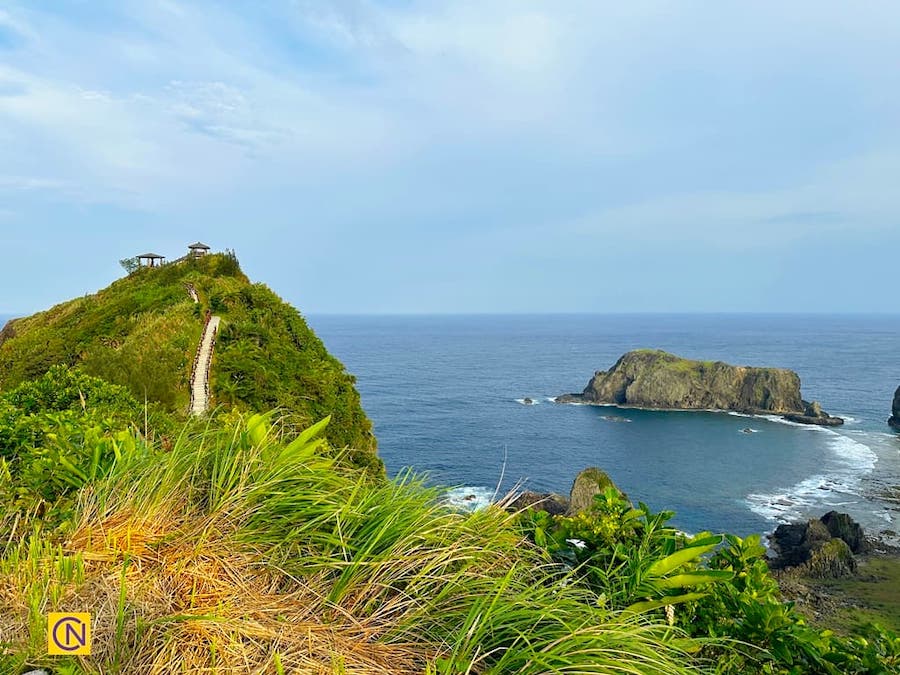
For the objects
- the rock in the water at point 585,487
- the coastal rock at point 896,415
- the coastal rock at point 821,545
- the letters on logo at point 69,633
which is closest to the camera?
the letters on logo at point 69,633

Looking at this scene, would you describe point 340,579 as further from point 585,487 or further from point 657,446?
point 657,446

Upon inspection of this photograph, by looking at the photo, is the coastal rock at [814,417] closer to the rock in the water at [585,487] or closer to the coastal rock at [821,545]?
the coastal rock at [821,545]

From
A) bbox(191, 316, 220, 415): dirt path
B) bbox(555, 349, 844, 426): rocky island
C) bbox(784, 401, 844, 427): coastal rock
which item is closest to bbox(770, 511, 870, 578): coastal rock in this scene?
bbox(191, 316, 220, 415): dirt path

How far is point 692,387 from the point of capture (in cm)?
9038

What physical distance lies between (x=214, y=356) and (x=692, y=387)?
82177 millimetres

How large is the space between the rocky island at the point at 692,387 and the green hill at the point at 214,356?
222ft

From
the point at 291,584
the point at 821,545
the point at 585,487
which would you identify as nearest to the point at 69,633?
the point at 291,584

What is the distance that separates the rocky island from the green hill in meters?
67.7

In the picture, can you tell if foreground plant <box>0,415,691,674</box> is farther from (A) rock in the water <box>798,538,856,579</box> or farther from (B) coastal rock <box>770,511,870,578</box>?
(A) rock in the water <box>798,538,856,579</box>

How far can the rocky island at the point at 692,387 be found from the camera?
85750 millimetres

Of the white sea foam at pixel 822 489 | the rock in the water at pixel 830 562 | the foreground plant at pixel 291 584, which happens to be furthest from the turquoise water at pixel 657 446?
the foreground plant at pixel 291 584

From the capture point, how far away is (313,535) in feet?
11.4

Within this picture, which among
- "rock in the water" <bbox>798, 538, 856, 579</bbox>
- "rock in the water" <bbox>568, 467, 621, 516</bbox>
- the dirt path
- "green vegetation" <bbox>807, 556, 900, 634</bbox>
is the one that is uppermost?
the dirt path

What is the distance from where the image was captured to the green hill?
65.4ft
